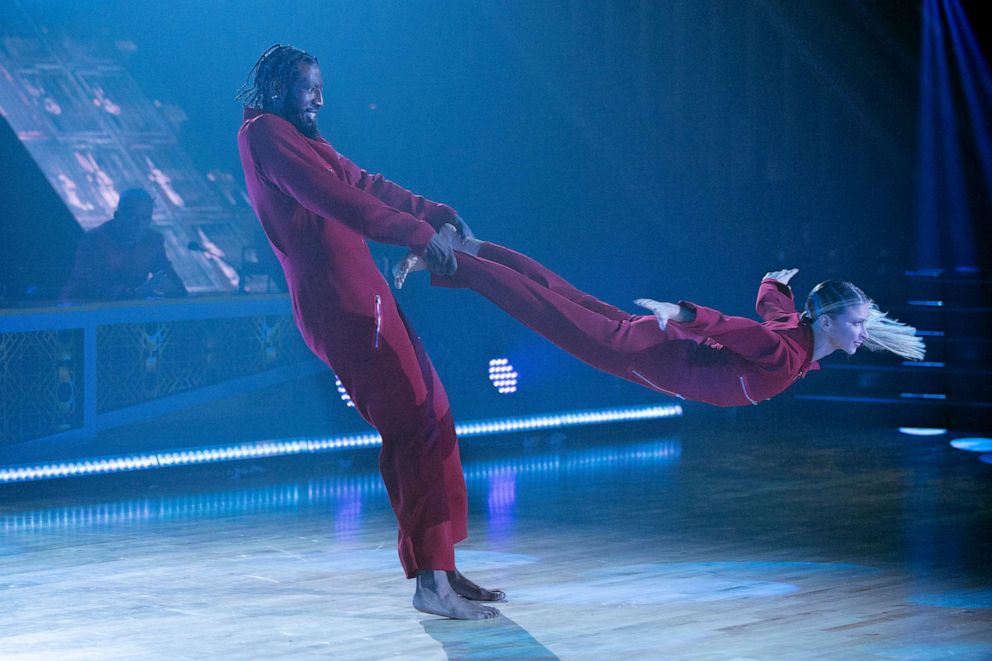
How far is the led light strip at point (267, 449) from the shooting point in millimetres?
6430

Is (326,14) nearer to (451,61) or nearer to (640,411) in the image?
(451,61)

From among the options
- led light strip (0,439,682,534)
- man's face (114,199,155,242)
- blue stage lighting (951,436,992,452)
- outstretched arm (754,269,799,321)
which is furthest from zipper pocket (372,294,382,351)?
blue stage lighting (951,436,992,452)

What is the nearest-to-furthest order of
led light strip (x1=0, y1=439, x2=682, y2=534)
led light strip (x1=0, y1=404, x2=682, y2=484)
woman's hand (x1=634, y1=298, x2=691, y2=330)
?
1. woman's hand (x1=634, y1=298, x2=691, y2=330)
2. led light strip (x1=0, y1=439, x2=682, y2=534)
3. led light strip (x1=0, y1=404, x2=682, y2=484)

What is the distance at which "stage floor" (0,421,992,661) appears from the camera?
373 centimetres

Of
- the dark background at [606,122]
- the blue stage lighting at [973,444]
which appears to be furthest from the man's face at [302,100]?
the blue stage lighting at [973,444]

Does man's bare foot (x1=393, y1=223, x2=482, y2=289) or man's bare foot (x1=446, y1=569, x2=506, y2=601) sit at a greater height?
man's bare foot (x1=393, y1=223, x2=482, y2=289)

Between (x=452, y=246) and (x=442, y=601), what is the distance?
998mm

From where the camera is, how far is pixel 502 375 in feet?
27.9

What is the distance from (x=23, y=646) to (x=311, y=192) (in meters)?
1.45

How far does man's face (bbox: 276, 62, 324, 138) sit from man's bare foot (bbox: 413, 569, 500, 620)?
4.20 feet

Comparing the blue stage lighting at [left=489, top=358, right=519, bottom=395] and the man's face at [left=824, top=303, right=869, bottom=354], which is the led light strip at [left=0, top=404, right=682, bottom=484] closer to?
the blue stage lighting at [left=489, top=358, right=519, bottom=395]

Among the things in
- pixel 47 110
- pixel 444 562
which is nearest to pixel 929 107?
pixel 47 110

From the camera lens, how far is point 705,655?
354cm

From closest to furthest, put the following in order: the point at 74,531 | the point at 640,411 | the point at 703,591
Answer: the point at 703,591 → the point at 74,531 → the point at 640,411
